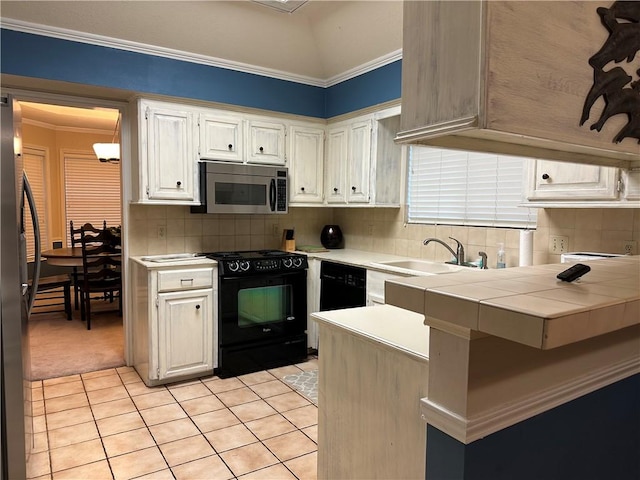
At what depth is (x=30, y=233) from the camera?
20.2 ft

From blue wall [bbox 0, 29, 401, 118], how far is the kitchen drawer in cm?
140

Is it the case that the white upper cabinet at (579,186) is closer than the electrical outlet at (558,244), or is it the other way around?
the white upper cabinet at (579,186)

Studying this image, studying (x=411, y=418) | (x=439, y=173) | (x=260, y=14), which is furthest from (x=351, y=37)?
(x=411, y=418)

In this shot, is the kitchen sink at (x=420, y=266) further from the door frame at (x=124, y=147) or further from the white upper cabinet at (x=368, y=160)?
the door frame at (x=124, y=147)

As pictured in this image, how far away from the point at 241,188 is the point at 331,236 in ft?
3.80

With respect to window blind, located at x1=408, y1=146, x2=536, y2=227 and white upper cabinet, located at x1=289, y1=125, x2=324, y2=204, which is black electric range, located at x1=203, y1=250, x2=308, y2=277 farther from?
window blind, located at x1=408, y1=146, x2=536, y2=227

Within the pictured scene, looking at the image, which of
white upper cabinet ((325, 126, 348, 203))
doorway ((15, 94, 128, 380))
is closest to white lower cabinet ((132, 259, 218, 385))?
doorway ((15, 94, 128, 380))

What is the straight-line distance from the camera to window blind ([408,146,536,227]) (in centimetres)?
311

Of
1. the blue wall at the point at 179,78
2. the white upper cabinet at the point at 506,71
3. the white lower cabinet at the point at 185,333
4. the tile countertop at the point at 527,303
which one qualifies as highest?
the blue wall at the point at 179,78

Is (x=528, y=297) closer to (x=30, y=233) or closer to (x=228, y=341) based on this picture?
(x=228, y=341)

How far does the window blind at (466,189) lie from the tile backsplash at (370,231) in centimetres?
10

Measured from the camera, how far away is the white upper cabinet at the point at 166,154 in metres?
3.41

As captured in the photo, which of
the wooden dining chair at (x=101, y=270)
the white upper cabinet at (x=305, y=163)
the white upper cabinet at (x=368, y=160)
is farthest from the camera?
the wooden dining chair at (x=101, y=270)

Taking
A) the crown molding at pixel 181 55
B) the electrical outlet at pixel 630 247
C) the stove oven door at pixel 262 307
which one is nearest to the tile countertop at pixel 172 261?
the stove oven door at pixel 262 307
